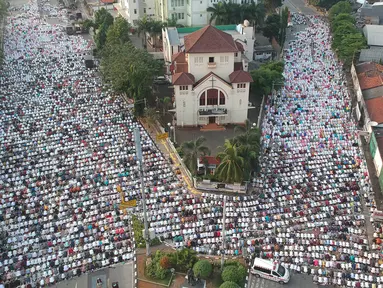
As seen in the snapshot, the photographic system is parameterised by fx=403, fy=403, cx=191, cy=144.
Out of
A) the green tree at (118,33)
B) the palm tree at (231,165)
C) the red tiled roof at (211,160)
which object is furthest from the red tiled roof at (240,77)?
the green tree at (118,33)

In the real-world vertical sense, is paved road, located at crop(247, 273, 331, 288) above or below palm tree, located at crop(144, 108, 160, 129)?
below

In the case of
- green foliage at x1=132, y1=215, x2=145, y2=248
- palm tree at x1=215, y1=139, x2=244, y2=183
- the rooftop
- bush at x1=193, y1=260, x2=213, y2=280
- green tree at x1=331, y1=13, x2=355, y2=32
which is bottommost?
bush at x1=193, y1=260, x2=213, y2=280

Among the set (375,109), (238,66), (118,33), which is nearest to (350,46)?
(375,109)

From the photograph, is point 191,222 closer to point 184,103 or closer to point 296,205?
point 296,205

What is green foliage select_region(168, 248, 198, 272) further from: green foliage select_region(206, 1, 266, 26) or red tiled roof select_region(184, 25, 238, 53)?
green foliage select_region(206, 1, 266, 26)

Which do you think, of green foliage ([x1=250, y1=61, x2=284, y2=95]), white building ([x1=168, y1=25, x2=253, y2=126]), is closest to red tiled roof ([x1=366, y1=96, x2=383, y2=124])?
green foliage ([x1=250, y1=61, x2=284, y2=95])

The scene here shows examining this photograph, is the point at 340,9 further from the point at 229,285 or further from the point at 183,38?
the point at 229,285
